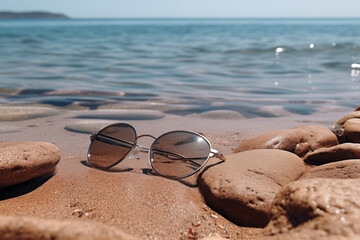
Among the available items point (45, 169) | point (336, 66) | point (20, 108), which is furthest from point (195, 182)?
point (336, 66)

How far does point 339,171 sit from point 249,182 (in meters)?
0.58

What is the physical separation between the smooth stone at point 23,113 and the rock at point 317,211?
12.7ft

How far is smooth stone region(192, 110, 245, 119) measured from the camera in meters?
4.91

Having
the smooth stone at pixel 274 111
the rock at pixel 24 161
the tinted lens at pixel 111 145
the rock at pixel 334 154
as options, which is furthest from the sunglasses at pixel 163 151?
the smooth stone at pixel 274 111

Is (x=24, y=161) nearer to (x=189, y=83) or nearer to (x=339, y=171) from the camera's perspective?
(x=339, y=171)

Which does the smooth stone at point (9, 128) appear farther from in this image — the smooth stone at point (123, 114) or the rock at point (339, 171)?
the rock at point (339, 171)

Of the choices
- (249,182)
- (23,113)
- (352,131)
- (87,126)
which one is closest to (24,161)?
(249,182)

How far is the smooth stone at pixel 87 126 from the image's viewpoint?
13.4 ft

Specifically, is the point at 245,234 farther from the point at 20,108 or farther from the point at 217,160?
the point at 20,108

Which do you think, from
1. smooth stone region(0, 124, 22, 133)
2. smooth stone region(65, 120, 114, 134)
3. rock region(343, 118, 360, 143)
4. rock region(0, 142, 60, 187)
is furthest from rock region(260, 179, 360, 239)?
smooth stone region(0, 124, 22, 133)

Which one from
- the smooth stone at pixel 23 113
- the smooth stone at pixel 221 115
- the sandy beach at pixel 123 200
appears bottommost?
the smooth stone at pixel 221 115

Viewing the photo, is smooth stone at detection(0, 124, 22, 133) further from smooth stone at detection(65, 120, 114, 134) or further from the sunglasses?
the sunglasses

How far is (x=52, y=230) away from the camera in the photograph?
1.30 metres

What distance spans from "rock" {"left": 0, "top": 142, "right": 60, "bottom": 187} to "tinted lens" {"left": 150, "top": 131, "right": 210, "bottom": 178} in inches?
28.1
